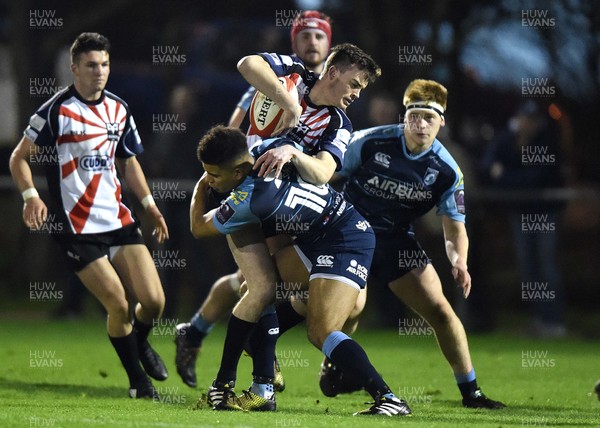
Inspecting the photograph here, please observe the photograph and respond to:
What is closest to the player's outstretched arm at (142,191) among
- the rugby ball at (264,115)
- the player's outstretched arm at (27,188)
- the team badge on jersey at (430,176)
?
the player's outstretched arm at (27,188)

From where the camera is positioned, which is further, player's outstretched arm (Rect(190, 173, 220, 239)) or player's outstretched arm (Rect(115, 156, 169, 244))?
player's outstretched arm (Rect(115, 156, 169, 244))

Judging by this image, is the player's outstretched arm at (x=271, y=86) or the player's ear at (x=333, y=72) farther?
the player's ear at (x=333, y=72)

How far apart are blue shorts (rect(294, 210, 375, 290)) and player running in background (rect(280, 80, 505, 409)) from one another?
0.74 m

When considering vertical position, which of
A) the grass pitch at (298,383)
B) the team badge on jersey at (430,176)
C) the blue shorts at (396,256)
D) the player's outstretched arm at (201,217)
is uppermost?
the team badge on jersey at (430,176)

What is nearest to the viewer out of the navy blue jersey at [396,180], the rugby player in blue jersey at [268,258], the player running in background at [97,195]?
the rugby player in blue jersey at [268,258]

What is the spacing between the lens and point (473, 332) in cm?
1365

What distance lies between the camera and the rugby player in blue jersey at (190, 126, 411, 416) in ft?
23.8

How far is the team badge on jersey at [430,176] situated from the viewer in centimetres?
835

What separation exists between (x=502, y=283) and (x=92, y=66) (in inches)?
333

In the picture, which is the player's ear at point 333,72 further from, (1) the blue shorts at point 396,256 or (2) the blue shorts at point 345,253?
(1) the blue shorts at point 396,256

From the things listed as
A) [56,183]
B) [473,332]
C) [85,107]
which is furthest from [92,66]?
[473,332]

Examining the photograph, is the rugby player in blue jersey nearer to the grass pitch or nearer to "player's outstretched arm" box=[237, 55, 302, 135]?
the grass pitch

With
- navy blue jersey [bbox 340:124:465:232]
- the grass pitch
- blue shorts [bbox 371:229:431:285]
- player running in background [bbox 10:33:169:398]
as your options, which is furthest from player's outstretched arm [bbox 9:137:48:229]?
blue shorts [bbox 371:229:431:285]

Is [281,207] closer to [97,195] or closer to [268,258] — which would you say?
[268,258]
